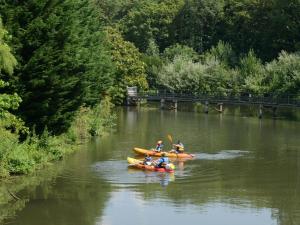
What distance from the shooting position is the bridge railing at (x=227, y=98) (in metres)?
→ 82.6

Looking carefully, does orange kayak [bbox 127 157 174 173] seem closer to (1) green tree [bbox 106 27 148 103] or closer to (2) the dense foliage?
(2) the dense foliage

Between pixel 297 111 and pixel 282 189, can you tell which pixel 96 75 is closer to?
pixel 282 189

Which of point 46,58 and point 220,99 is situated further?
point 220,99

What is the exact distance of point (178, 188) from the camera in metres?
35.6

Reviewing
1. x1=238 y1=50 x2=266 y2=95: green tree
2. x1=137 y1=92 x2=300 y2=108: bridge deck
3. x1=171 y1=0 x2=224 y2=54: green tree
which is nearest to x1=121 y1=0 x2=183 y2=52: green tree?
x1=171 y1=0 x2=224 y2=54: green tree

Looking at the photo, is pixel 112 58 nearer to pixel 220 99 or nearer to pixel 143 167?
pixel 220 99

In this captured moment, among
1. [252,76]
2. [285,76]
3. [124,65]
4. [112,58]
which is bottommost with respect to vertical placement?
[285,76]

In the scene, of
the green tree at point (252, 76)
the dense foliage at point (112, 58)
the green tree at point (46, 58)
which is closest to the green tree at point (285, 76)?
the dense foliage at point (112, 58)

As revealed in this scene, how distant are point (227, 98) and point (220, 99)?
3.35 feet

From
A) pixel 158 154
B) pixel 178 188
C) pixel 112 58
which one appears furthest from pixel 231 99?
pixel 178 188

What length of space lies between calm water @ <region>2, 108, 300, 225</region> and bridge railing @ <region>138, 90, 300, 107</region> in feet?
81.6

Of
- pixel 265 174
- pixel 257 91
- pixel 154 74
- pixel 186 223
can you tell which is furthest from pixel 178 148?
pixel 154 74

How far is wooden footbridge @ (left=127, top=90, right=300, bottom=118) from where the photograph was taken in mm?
82812

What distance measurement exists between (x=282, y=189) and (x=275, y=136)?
1013 inches
